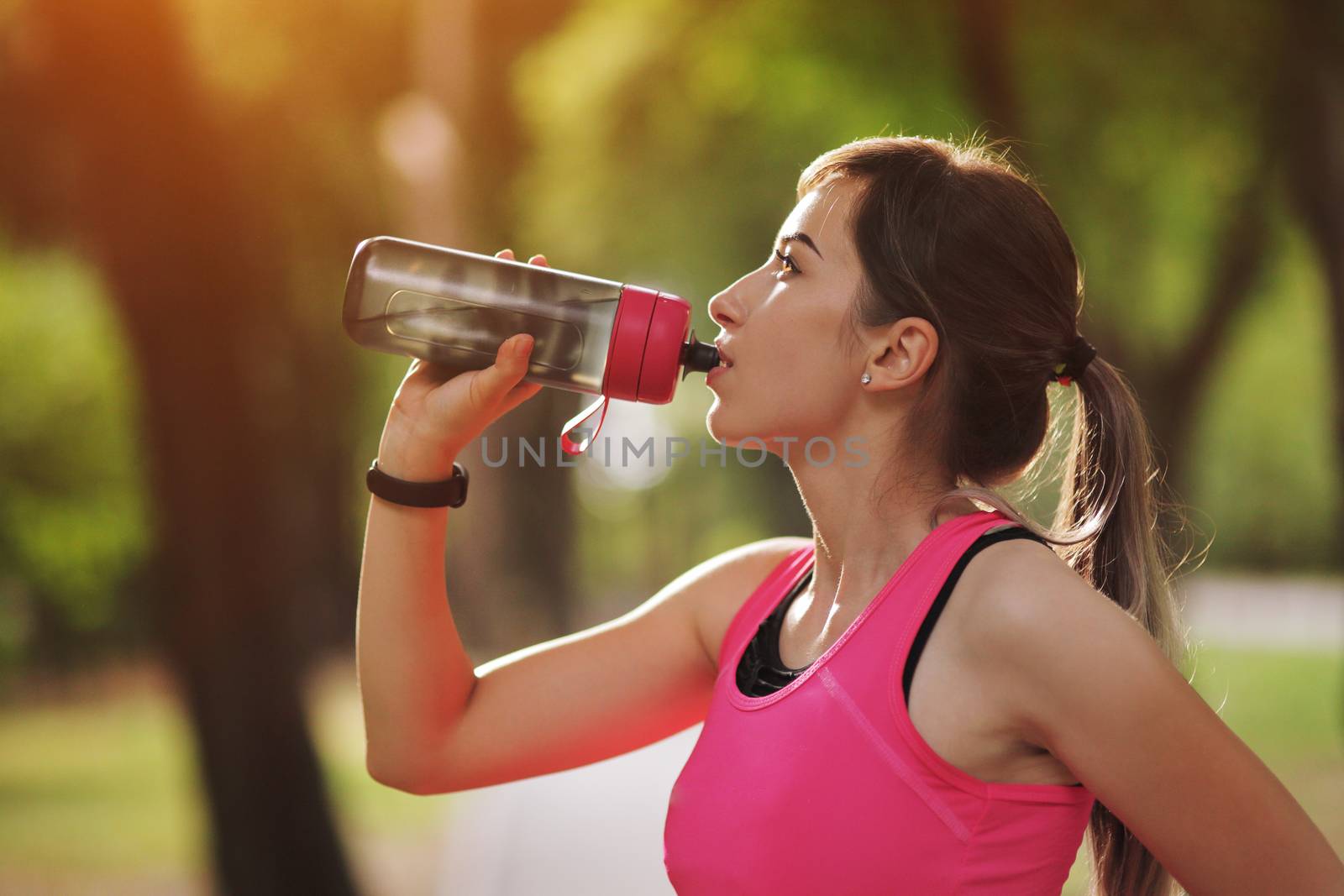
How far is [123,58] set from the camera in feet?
16.6

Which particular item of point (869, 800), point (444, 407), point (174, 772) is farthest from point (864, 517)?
point (174, 772)

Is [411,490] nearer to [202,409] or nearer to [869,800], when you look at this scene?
[869,800]

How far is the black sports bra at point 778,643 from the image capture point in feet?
6.05

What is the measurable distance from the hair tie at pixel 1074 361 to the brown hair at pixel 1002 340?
2 cm

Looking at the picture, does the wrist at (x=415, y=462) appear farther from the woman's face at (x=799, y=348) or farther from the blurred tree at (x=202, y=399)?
the blurred tree at (x=202, y=399)

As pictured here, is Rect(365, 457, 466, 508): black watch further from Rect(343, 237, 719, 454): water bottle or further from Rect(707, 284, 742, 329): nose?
Rect(707, 284, 742, 329): nose

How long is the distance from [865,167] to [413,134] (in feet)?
32.2

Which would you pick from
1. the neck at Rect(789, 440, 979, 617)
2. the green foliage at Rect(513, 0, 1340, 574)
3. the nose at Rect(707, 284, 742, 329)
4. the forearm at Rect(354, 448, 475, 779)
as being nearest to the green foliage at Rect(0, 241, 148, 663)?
the green foliage at Rect(513, 0, 1340, 574)

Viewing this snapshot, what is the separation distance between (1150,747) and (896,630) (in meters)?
0.36

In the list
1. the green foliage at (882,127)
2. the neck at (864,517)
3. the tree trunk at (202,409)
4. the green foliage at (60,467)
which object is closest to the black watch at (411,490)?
the neck at (864,517)

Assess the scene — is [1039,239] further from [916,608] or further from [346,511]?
[346,511]

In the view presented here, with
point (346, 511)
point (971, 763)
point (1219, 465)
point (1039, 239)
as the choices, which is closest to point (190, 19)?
point (1039, 239)

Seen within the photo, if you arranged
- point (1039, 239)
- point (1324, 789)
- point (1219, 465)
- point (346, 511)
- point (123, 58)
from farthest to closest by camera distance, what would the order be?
point (1219, 465), point (346, 511), point (1324, 789), point (123, 58), point (1039, 239)

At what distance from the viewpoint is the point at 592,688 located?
7.63ft
